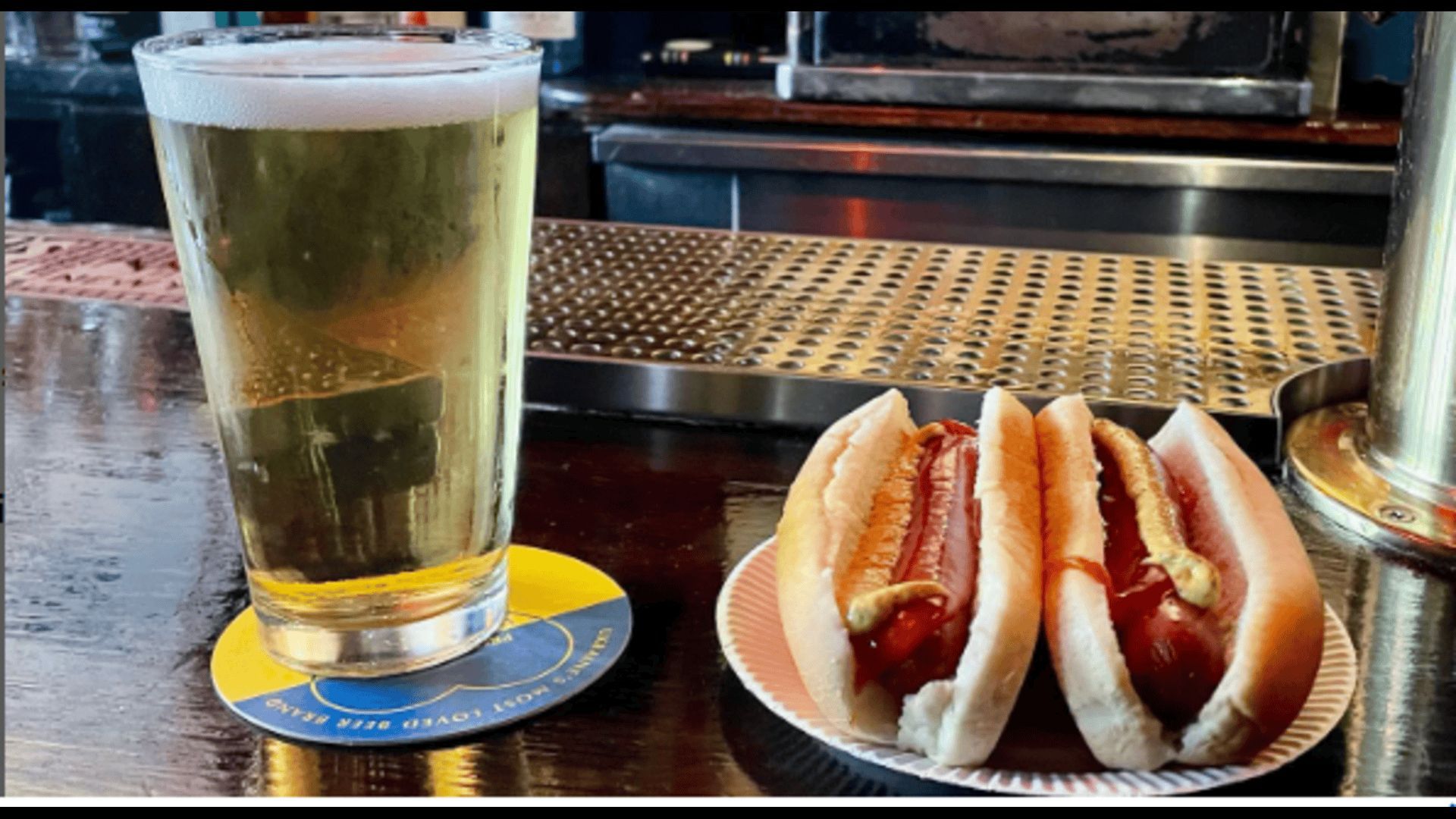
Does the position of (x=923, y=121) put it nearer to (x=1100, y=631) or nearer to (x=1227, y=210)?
(x=1227, y=210)

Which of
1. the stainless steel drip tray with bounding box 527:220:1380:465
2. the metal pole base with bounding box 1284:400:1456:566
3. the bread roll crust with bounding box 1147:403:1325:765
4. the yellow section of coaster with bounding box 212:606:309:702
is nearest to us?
the bread roll crust with bounding box 1147:403:1325:765

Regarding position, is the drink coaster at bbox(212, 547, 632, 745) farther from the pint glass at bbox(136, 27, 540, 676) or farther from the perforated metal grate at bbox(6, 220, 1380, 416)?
the perforated metal grate at bbox(6, 220, 1380, 416)

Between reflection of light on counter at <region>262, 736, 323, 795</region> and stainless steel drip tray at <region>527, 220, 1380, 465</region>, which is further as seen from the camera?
stainless steel drip tray at <region>527, 220, 1380, 465</region>

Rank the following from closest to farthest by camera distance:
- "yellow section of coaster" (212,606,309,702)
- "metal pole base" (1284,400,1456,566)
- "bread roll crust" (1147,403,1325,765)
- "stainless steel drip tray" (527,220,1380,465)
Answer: "bread roll crust" (1147,403,1325,765)
"yellow section of coaster" (212,606,309,702)
"metal pole base" (1284,400,1456,566)
"stainless steel drip tray" (527,220,1380,465)

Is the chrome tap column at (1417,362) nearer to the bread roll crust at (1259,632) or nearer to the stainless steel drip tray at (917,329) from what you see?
the stainless steel drip tray at (917,329)

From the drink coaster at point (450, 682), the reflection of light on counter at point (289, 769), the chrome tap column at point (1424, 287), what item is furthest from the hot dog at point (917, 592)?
the chrome tap column at point (1424, 287)

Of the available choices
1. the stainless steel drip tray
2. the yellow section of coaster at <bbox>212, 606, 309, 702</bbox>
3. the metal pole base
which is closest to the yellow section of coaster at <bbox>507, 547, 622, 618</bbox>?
the yellow section of coaster at <bbox>212, 606, 309, 702</bbox>
